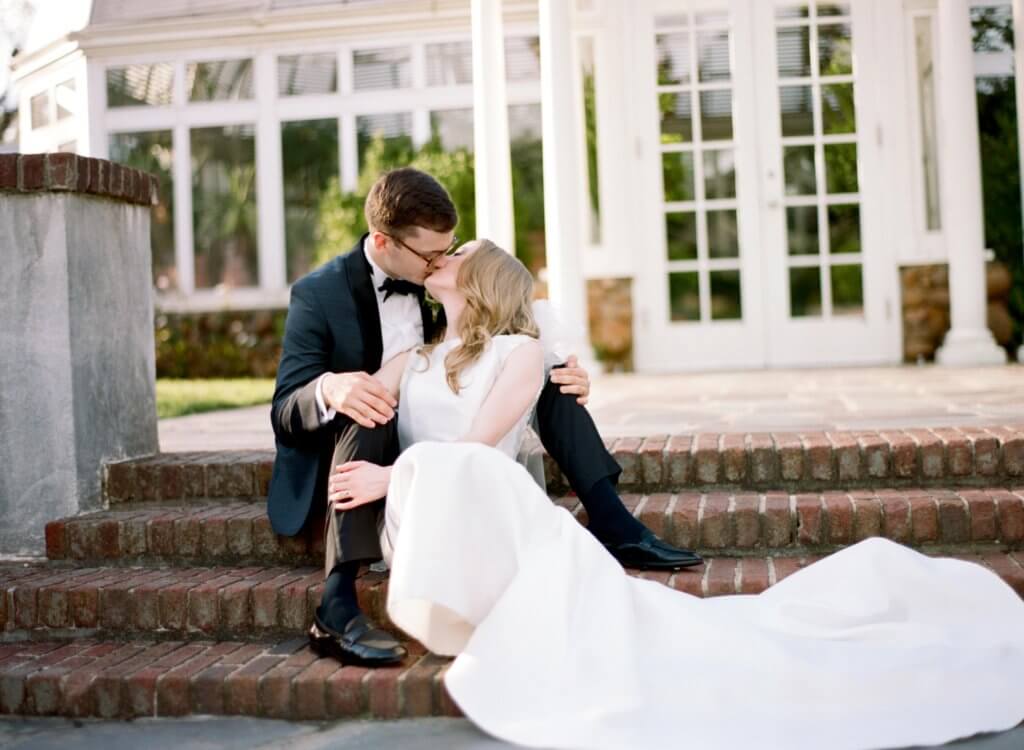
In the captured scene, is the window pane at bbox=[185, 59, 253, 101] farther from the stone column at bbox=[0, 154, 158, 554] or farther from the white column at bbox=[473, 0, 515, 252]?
the stone column at bbox=[0, 154, 158, 554]

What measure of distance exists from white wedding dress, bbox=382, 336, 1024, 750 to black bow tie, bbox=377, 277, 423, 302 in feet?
2.29

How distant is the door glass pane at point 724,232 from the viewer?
795cm

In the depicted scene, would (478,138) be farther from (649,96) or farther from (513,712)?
(513,712)

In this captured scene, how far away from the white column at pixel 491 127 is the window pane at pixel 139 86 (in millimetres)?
4180

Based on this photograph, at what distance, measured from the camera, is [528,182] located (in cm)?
931

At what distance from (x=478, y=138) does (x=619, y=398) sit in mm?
2137

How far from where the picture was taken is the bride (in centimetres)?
225

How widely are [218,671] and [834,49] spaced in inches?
261

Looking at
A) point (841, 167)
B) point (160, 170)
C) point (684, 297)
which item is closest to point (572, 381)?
point (684, 297)

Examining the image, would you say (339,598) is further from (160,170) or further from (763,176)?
(160,170)

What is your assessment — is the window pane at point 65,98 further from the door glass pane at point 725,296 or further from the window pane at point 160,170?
the door glass pane at point 725,296

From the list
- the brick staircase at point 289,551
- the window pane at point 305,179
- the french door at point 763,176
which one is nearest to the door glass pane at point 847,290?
the french door at point 763,176

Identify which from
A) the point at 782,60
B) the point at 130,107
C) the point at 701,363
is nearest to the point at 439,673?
the point at 701,363

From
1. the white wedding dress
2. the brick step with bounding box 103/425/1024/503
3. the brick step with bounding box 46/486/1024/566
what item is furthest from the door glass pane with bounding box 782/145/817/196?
the white wedding dress
